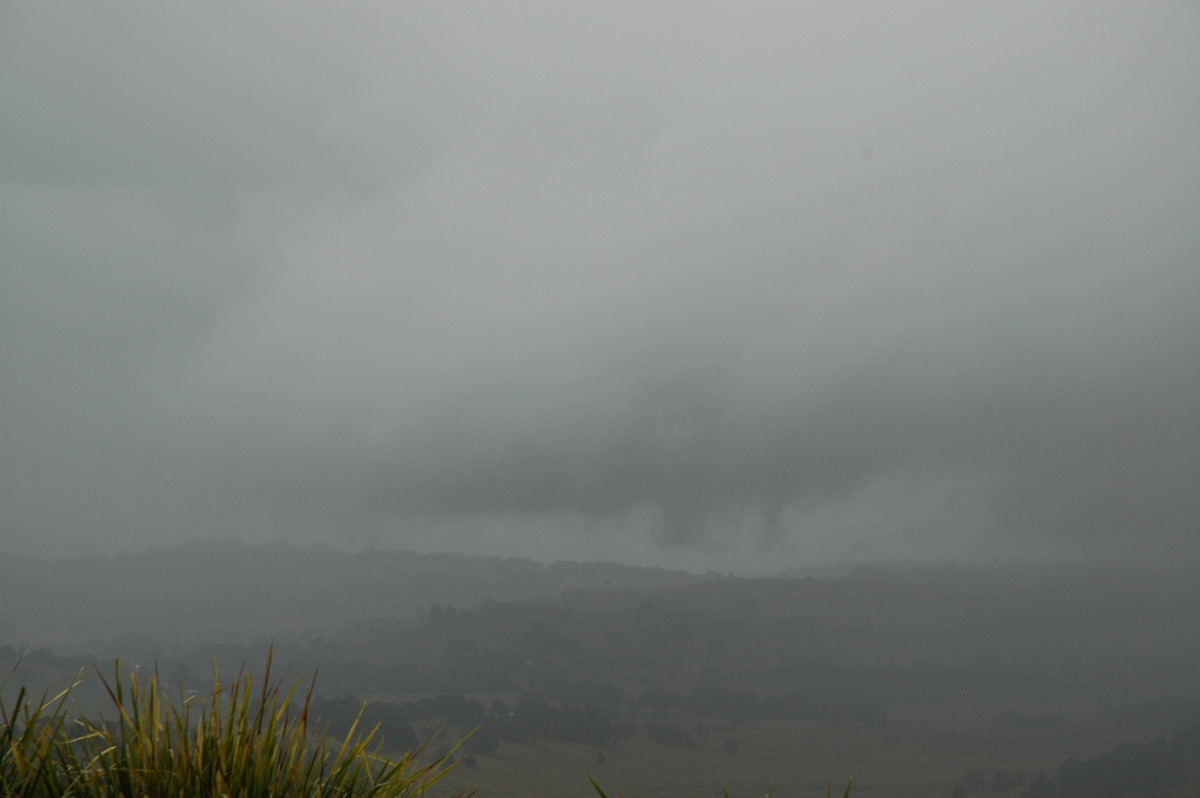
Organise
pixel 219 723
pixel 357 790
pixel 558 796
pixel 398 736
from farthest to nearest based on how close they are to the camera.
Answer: pixel 558 796 < pixel 398 736 < pixel 357 790 < pixel 219 723

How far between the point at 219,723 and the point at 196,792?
801 millimetres

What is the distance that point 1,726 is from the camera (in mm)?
9758

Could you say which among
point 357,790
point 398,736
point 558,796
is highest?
point 357,790

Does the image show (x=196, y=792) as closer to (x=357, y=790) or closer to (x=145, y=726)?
(x=145, y=726)

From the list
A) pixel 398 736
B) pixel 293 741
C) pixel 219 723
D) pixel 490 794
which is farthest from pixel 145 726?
pixel 490 794

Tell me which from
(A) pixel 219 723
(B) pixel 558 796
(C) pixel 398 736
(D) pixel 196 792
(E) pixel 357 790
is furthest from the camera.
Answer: (B) pixel 558 796

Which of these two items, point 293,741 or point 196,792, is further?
point 293,741

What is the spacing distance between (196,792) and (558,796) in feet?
683

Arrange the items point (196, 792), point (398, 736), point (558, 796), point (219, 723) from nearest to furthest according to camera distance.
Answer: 1. point (196, 792)
2. point (219, 723)
3. point (398, 736)
4. point (558, 796)

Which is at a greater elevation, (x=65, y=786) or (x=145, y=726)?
(x=145, y=726)

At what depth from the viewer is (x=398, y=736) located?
178m

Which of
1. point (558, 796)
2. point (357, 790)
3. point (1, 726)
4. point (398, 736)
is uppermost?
point (1, 726)

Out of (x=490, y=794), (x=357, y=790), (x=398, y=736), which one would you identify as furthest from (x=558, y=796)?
(x=357, y=790)

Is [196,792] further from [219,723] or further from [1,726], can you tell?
[1,726]
